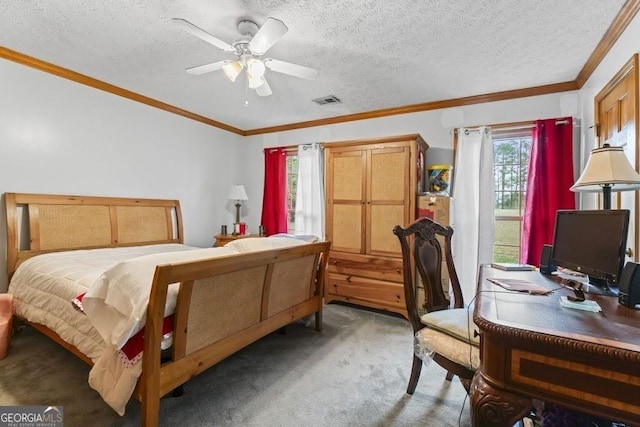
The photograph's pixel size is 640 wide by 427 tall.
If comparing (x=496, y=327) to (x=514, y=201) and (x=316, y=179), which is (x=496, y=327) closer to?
(x=514, y=201)

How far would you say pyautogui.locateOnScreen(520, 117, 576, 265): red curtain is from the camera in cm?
→ 302

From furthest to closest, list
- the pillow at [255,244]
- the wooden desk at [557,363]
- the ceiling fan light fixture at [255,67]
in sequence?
the pillow at [255,244] < the ceiling fan light fixture at [255,67] < the wooden desk at [557,363]

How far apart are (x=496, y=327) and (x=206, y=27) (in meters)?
2.58

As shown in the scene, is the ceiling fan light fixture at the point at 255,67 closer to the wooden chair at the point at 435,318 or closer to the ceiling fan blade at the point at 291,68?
the ceiling fan blade at the point at 291,68

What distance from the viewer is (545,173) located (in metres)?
3.12

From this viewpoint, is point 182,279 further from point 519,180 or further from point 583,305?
point 519,180

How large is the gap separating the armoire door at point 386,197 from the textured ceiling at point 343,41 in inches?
29.7

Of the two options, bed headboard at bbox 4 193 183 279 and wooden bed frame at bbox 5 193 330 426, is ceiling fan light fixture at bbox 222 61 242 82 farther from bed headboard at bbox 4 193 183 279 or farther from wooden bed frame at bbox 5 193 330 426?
Result: bed headboard at bbox 4 193 183 279

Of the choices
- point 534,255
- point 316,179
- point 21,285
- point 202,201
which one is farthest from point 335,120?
A: point 21,285

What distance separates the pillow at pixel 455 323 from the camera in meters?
1.55

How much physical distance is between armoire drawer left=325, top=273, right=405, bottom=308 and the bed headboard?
7.23 feet

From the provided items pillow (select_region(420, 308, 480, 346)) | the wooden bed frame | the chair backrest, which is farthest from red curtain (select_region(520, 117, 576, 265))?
the wooden bed frame

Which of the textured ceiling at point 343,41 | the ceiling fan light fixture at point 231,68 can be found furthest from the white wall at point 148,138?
the ceiling fan light fixture at point 231,68

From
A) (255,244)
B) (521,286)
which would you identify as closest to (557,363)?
(521,286)
